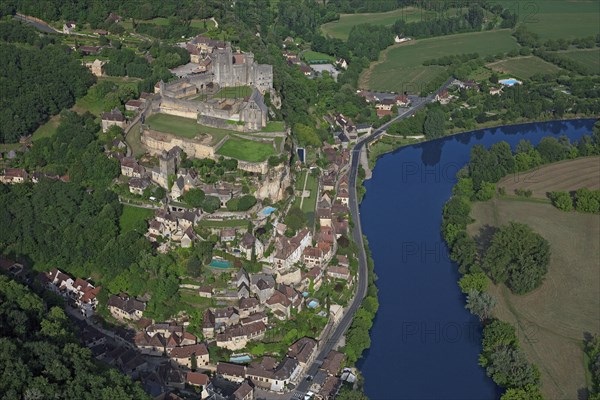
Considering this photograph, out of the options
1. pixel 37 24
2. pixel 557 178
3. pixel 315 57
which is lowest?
pixel 315 57

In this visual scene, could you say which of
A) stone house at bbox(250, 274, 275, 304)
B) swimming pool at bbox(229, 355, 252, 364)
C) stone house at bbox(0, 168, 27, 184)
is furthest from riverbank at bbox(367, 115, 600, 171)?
swimming pool at bbox(229, 355, 252, 364)

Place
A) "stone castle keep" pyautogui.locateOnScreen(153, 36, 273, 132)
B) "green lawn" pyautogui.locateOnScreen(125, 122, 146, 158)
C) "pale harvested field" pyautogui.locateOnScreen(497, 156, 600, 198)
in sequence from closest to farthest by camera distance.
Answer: "green lawn" pyautogui.locateOnScreen(125, 122, 146, 158) < "stone castle keep" pyautogui.locateOnScreen(153, 36, 273, 132) < "pale harvested field" pyautogui.locateOnScreen(497, 156, 600, 198)

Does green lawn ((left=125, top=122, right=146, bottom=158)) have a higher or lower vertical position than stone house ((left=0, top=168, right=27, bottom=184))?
higher

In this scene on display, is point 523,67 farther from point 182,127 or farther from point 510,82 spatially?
point 182,127

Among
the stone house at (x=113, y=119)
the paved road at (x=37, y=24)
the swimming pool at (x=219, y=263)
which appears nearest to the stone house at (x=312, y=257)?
the swimming pool at (x=219, y=263)

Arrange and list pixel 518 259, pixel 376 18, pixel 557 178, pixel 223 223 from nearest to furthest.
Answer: pixel 223 223, pixel 518 259, pixel 557 178, pixel 376 18

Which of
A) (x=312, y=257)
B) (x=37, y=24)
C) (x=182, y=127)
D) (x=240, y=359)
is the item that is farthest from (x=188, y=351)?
(x=37, y=24)

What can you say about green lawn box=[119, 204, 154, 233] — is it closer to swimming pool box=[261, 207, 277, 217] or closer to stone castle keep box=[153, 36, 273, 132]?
swimming pool box=[261, 207, 277, 217]

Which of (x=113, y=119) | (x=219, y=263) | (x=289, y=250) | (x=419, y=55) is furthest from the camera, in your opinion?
(x=419, y=55)
